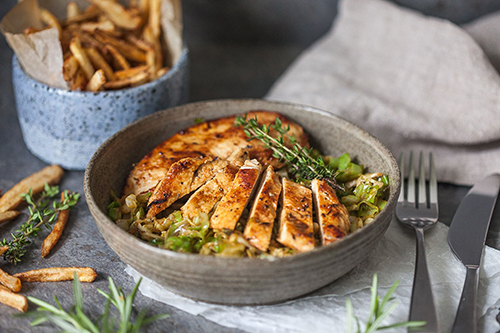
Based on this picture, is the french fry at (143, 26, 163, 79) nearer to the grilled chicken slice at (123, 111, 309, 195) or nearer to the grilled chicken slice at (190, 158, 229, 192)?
the grilled chicken slice at (123, 111, 309, 195)

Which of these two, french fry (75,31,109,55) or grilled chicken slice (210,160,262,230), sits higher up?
french fry (75,31,109,55)

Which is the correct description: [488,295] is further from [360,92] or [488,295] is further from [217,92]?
[217,92]

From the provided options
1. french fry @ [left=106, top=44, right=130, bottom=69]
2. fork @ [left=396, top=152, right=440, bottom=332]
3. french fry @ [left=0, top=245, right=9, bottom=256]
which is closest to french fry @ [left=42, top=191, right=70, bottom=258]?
french fry @ [left=0, top=245, right=9, bottom=256]

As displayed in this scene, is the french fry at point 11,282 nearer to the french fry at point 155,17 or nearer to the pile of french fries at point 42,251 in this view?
the pile of french fries at point 42,251

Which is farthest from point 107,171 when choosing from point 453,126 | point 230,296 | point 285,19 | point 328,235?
point 285,19

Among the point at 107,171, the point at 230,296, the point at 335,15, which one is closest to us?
the point at 230,296

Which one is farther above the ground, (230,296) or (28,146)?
(230,296)

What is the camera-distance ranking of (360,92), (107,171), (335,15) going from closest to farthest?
(107,171) → (360,92) → (335,15)

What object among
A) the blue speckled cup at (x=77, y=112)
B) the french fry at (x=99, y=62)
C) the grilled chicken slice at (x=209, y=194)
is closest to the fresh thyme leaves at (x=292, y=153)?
the grilled chicken slice at (x=209, y=194)
